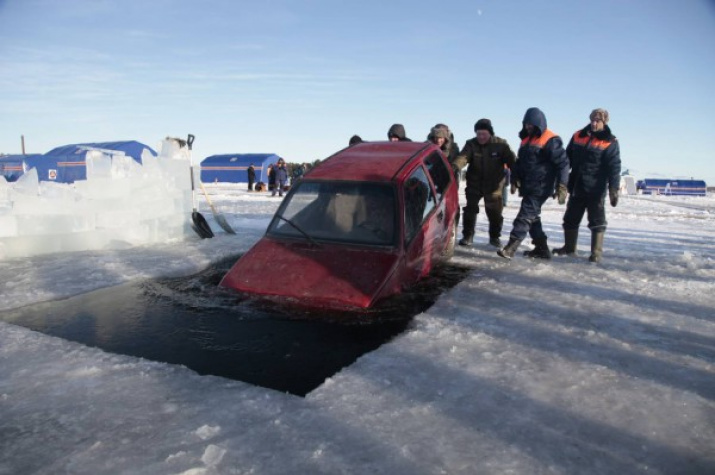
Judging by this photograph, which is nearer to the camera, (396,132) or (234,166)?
(396,132)

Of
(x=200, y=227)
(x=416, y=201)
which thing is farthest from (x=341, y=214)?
(x=200, y=227)

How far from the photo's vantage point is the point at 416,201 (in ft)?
15.6

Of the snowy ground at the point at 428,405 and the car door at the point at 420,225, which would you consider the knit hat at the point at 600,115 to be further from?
the snowy ground at the point at 428,405

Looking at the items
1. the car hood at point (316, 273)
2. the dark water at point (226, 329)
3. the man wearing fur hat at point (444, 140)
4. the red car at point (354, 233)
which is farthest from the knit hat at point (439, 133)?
the car hood at point (316, 273)

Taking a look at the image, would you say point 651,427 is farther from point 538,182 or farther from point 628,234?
point 628,234

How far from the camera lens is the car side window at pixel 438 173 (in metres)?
5.42

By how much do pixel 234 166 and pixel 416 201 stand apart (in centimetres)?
3590

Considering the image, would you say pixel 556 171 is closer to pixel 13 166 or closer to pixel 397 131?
pixel 397 131

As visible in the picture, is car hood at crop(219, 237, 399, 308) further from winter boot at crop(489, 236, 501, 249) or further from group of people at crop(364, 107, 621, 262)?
winter boot at crop(489, 236, 501, 249)

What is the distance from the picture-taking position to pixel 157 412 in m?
2.24

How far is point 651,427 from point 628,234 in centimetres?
819

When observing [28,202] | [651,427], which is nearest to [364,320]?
[651,427]

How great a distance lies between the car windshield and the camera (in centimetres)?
438

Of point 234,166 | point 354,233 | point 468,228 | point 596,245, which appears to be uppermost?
point 234,166
